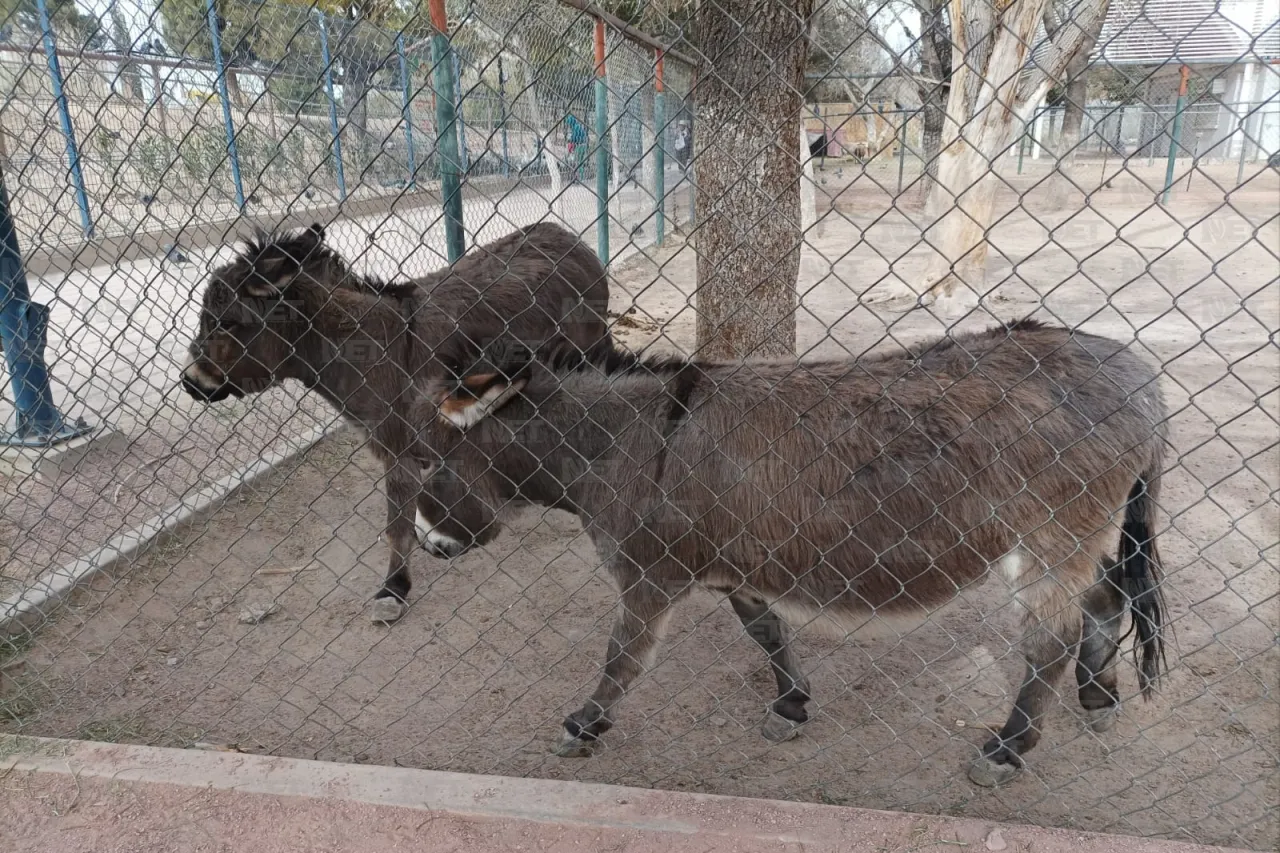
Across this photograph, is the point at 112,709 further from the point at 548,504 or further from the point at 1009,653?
the point at 1009,653

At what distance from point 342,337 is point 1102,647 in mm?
3266

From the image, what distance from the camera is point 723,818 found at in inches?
86.6

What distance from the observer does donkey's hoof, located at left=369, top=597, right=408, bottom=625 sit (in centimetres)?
361

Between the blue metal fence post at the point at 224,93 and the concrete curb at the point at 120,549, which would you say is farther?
the concrete curb at the point at 120,549

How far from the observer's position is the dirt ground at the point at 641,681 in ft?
8.56

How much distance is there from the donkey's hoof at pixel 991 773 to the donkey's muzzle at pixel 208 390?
337 centimetres

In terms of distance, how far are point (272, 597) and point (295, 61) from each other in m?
3.33

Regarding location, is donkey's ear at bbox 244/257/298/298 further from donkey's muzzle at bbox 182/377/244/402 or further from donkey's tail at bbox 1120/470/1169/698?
donkey's tail at bbox 1120/470/1169/698

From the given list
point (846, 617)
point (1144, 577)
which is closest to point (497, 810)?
point (846, 617)

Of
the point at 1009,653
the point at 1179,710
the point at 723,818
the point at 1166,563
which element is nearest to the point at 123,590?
the point at 723,818

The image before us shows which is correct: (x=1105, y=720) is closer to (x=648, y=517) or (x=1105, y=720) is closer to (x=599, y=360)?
(x=648, y=517)

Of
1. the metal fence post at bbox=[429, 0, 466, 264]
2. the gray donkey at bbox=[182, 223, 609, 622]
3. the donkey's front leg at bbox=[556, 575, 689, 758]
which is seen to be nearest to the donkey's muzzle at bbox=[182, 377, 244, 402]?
the gray donkey at bbox=[182, 223, 609, 622]

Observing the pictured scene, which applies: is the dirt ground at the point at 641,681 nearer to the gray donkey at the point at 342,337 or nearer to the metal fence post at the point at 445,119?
the gray donkey at the point at 342,337

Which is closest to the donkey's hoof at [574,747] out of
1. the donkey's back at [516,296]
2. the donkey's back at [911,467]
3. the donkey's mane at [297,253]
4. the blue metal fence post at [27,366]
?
the donkey's back at [911,467]
